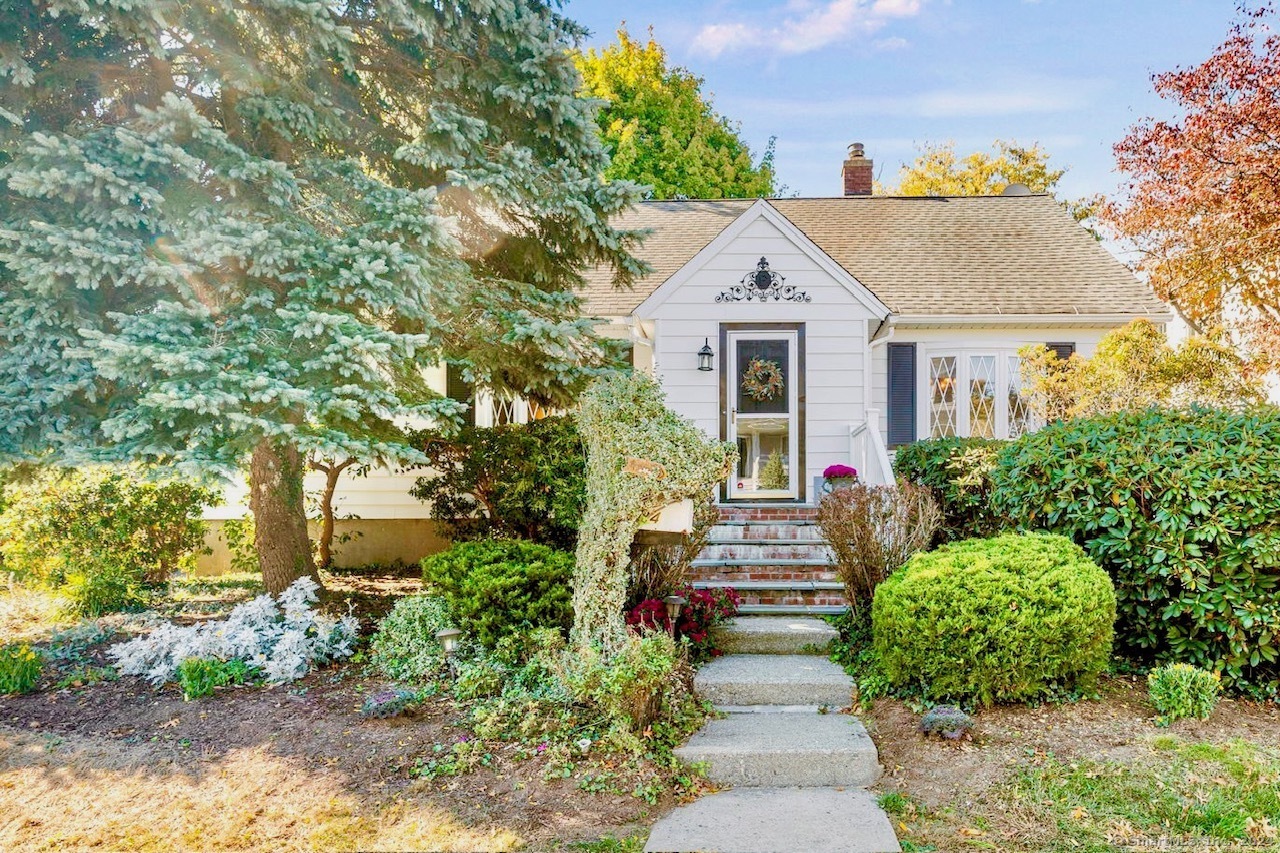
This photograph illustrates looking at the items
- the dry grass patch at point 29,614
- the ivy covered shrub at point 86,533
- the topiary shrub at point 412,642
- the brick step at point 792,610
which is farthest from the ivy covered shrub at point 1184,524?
the dry grass patch at point 29,614

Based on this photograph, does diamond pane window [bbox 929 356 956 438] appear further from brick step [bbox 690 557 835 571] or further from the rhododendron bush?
the rhododendron bush

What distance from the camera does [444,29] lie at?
19.9 ft

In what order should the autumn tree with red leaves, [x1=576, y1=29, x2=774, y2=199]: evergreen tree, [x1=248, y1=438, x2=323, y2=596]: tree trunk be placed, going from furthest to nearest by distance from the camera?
[x1=576, y1=29, x2=774, y2=199]: evergreen tree < the autumn tree with red leaves < [x1=248, y1=438, x2=323, y2=596]: tree trunk

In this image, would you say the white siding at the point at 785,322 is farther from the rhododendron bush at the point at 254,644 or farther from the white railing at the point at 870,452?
the rhododendron bush at the point at 254,644

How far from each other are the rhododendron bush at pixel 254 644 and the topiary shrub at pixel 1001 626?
4.26 meters

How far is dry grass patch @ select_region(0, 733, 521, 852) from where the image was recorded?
3.36m

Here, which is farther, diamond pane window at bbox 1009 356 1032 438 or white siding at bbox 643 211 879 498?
diamond pane window at bbox 1009 356 1032 438

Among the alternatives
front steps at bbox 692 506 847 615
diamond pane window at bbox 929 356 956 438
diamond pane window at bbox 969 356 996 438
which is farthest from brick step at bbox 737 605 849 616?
diamond pane window at bbox 969 356 996 438

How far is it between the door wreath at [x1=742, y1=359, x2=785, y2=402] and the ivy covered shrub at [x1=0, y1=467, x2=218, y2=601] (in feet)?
23.1

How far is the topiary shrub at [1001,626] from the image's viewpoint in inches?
169

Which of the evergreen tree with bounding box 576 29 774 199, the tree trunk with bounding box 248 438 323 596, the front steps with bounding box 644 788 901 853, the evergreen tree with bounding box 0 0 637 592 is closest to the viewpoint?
the front steps with bounding box 644 788 901 853

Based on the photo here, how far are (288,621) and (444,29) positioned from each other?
5180 millimetres

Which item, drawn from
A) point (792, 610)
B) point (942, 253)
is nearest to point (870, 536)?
point (792, 610)

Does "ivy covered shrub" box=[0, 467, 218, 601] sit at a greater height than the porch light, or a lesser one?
lesser
